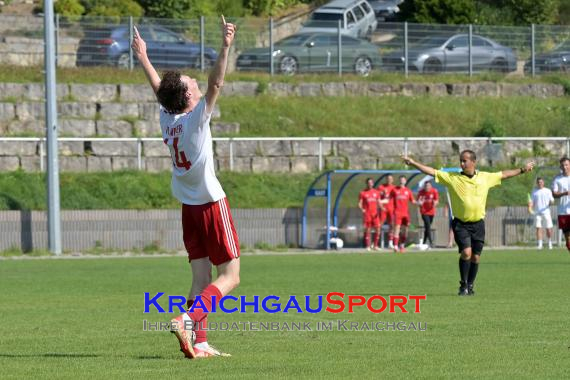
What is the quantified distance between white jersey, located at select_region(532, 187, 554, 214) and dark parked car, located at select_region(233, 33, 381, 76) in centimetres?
1351

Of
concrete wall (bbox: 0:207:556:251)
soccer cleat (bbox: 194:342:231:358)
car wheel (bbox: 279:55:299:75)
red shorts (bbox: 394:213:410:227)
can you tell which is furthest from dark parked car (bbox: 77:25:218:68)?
soccer cleat (bbox: 194:342:231:358)

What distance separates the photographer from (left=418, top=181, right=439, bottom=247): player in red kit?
3412cm

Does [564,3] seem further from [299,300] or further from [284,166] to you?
[299,300]

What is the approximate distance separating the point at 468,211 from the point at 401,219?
17.1 m

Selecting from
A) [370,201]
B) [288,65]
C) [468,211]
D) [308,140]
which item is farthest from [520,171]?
[288,65]

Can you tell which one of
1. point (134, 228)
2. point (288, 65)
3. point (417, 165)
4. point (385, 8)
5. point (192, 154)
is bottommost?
point (134, 228)

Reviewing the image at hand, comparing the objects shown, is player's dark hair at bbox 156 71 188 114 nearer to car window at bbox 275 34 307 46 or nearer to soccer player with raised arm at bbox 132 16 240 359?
soccer player with raised arm at bbox 132 16 240 359

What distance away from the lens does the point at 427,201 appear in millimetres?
34156

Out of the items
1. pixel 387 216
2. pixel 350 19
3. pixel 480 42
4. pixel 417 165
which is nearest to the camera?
pixel 417 165

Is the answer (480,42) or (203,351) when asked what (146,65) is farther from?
(480,42)

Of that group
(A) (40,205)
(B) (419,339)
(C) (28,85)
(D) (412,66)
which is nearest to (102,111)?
(C) (28,85)

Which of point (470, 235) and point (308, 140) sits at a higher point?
point (308, 140)

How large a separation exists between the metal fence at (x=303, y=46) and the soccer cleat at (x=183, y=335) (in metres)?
33.3

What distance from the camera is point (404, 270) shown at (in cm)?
2342
